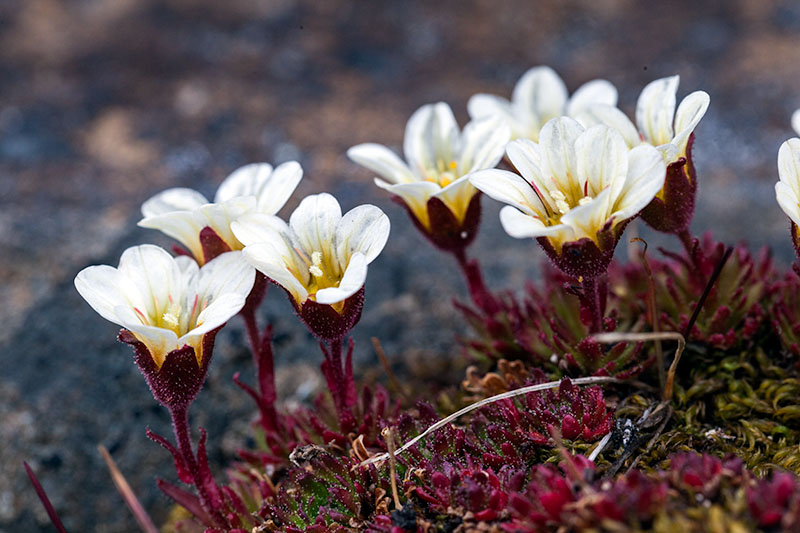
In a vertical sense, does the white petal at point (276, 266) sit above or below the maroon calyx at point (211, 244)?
below

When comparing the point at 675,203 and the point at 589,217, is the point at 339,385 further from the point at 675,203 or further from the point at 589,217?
the point at 675,203

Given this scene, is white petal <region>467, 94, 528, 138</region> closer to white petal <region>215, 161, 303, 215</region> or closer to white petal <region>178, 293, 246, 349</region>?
white petal <region>215, 161, 303, 215</region>

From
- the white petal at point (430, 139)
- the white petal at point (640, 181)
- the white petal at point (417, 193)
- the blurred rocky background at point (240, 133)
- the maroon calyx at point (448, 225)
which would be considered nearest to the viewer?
the white petal at point (640, 181)

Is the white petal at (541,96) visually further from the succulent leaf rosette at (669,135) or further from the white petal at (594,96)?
the succulent leaf rosette at (669,135)

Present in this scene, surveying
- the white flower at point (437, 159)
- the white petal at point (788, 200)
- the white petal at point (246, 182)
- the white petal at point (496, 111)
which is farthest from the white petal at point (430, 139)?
the white petal at point (788, 200)

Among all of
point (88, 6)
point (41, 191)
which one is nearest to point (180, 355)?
point (41, 191)

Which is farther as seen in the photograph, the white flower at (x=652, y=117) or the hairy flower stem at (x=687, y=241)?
the hairy flower stem at (x=687, y=241)

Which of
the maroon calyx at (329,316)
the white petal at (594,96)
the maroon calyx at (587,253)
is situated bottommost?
the maroon calyx at (587,253)
